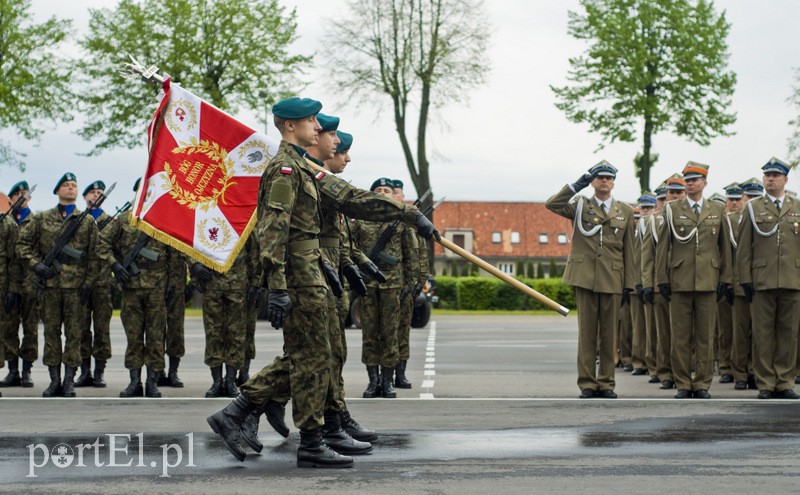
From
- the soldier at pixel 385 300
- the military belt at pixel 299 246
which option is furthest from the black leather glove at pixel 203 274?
the military belt at pixel 299 246

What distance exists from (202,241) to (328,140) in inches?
93.6

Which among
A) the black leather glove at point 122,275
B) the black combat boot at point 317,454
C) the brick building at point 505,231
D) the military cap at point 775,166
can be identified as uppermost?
the brick building at point 505,231

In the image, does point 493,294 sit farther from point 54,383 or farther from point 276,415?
point 276,415

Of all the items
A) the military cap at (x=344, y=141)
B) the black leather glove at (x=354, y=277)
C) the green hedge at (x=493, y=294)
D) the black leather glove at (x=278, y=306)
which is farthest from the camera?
the green hedge at (x=493, y=294)

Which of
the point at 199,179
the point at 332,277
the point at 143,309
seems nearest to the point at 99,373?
the point at 143,309

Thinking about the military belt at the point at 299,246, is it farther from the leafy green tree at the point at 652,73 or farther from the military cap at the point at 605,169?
the leafy green tree at the point at 652,73

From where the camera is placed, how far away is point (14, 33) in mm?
42406

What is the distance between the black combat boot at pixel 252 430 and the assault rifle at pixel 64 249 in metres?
4.77

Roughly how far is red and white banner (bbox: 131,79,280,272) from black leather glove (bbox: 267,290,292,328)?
121 inches

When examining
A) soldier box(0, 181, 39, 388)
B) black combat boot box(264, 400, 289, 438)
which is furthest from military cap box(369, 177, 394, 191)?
black combat boot box(264, 400, 289, 438)

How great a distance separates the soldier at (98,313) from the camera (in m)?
12.5

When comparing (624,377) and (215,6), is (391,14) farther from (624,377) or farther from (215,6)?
(624,377)

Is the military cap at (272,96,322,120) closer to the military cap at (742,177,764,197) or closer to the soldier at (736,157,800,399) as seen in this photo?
the soldier at (736,157,800,399)

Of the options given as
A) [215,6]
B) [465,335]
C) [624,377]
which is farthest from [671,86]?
[624,377]
